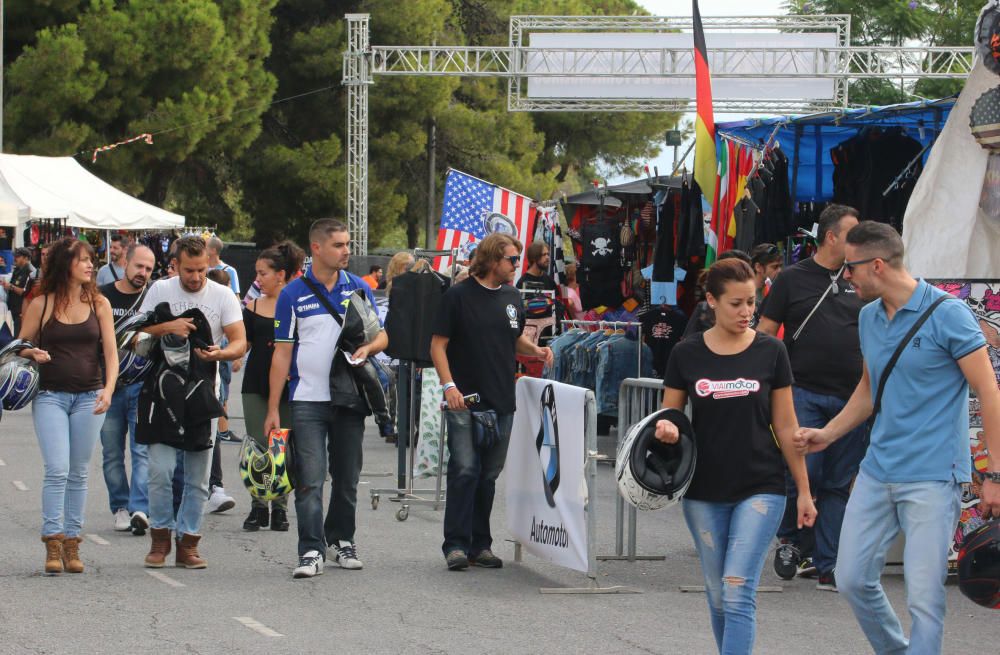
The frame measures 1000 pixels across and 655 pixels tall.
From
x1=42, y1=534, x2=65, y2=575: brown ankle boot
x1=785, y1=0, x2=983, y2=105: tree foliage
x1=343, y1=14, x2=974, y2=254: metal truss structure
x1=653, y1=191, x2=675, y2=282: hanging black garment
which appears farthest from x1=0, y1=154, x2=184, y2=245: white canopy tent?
x1=785, y1=0, x2=983, y2=105: tree foliage

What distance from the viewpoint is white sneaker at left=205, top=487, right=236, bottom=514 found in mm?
11000

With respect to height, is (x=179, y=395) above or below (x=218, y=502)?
above

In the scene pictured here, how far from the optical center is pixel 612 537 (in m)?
9.95

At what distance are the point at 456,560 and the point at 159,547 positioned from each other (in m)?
1.75

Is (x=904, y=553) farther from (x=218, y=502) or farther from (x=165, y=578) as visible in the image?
(x=218, y=502)

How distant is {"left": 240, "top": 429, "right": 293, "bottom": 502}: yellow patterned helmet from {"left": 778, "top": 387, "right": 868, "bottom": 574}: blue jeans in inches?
113

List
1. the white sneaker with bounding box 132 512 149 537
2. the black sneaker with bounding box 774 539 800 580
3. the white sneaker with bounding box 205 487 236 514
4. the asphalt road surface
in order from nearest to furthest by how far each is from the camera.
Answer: the asphalt road surface
the black sneaker with bounding box 774 539 800 580
the white sneaker with bounding box 132 512 149 537
the white sneaker with bounding box 205 487 236 514

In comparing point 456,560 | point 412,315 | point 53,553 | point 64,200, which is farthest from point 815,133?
point 64,200

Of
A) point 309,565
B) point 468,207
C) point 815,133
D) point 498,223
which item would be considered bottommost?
point 309,565

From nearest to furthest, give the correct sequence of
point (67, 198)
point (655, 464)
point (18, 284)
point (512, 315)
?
point (655, 464), point (512, 315), point (18, 284), point (67, 198)

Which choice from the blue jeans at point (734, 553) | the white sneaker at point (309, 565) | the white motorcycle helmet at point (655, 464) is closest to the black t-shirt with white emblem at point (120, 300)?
the white sneaker at point (309, 565)

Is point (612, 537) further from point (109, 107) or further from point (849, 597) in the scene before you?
point (109, 107)

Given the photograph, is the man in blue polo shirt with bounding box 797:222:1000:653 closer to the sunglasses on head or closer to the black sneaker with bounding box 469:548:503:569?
the sunglasses on head

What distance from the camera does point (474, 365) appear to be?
879 centimetres
